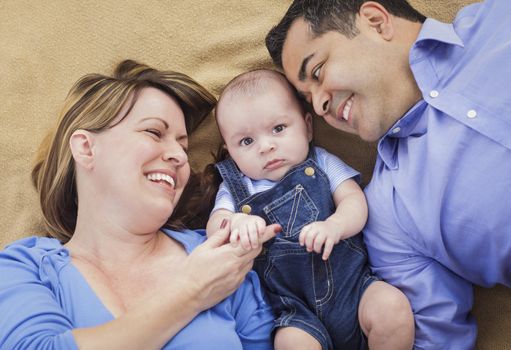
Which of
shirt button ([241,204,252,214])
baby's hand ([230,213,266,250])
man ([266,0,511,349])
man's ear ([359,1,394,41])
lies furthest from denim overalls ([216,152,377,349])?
man's ear ([359,1,394,41])

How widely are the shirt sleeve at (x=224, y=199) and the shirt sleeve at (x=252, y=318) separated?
9.8 inches

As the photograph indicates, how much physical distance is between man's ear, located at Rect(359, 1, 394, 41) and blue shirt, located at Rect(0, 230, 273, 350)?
2.93 feet

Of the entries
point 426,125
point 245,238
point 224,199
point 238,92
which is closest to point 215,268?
point 245,238

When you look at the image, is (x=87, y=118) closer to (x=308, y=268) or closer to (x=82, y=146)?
(x=82, y=146)

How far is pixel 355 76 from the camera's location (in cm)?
165

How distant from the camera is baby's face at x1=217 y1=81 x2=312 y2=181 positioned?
68.6 inches

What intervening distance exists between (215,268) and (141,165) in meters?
0.37

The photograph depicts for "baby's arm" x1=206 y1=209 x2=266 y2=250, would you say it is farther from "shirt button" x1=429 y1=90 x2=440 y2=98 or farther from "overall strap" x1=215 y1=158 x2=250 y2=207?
"shirt button" x1=429 y1=90 x2=440 y2=98

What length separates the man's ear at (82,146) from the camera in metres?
1.63

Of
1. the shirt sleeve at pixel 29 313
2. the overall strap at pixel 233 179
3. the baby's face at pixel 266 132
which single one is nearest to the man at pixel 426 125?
the baby's face at pixel 266 132

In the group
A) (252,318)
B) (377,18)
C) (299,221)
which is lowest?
(252,318)

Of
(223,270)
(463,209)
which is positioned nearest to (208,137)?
(223,270)

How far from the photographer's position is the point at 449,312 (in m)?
1.61

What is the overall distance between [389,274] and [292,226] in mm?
334
